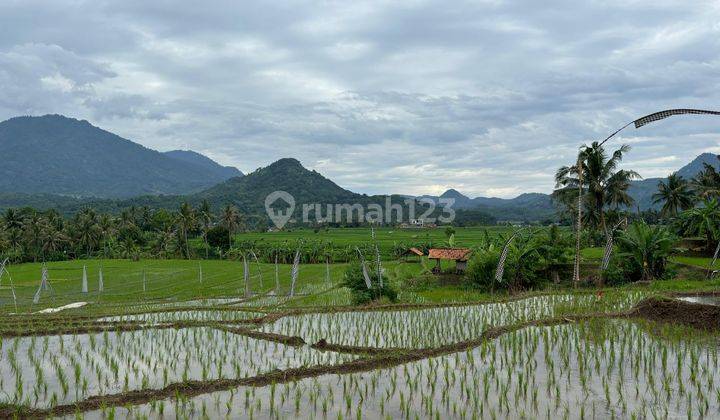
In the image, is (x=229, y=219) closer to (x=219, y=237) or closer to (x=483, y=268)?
(x=219, y=237)

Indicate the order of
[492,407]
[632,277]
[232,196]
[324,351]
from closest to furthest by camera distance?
[492,407] → [324,351] → [632,277] → [232,196]

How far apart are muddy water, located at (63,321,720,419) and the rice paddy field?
0.03m

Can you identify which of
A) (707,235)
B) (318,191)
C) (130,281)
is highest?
(318,191)

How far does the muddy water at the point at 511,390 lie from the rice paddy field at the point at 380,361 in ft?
0.09

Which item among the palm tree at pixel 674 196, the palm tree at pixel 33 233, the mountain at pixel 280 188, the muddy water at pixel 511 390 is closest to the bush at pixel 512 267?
the muddy water at pixel 511 390

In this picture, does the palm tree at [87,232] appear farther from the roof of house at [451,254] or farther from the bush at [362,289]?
the bush at [362,289]

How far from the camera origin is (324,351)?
9539mm

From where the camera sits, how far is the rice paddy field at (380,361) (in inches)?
255

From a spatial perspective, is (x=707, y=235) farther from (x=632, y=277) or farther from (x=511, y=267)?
(x=511, y=267)

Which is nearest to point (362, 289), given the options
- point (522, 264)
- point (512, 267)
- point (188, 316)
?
Result: point (188, 316)

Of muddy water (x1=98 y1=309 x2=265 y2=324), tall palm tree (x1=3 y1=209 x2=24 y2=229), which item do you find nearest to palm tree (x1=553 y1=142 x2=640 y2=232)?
muddy water (x1=98 y1=309 x2=265 y2=324)

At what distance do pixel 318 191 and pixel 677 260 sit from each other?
10249 centimetres

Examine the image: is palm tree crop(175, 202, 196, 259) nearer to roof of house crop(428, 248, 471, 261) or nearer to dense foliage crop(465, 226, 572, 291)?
roof of house crop(428, 248, 471, 261)

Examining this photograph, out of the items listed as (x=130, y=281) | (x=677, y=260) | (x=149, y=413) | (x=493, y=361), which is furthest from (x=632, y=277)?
(x=130, y=281)
